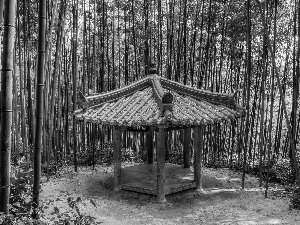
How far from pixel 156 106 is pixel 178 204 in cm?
164

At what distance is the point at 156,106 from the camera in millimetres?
5801

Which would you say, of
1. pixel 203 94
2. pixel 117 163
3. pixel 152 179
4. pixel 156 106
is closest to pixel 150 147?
pixel 152 179

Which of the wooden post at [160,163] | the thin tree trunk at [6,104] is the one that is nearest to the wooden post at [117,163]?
the wooden post at [160,163]

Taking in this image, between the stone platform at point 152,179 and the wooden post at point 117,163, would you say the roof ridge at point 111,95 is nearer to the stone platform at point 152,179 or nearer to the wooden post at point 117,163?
the wooden post at point 117,163

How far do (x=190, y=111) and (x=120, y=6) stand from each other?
4401 mm

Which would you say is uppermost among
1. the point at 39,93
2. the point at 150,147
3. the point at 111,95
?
the point at 111,95

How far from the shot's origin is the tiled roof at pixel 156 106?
545 centimetres

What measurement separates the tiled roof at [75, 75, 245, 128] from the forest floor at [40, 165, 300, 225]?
130cm

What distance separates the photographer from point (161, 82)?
668cm

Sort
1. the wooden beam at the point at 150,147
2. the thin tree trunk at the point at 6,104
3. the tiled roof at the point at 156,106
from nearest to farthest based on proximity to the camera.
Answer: the thin tree trunk at the point at 6,104, the tiled roof at the point at 156,106, the wooden beam at the point at 150,147

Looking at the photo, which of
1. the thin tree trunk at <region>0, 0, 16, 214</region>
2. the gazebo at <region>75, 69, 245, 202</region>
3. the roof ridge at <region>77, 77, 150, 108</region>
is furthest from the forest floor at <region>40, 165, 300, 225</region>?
the thin tree trunk at <region>0, 0, 16, 214</region>

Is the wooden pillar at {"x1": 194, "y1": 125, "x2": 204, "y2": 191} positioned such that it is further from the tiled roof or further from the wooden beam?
the wooden beam

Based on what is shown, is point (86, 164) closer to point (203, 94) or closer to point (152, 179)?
point (152, 179)

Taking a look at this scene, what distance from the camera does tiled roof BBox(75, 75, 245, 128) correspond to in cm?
545
